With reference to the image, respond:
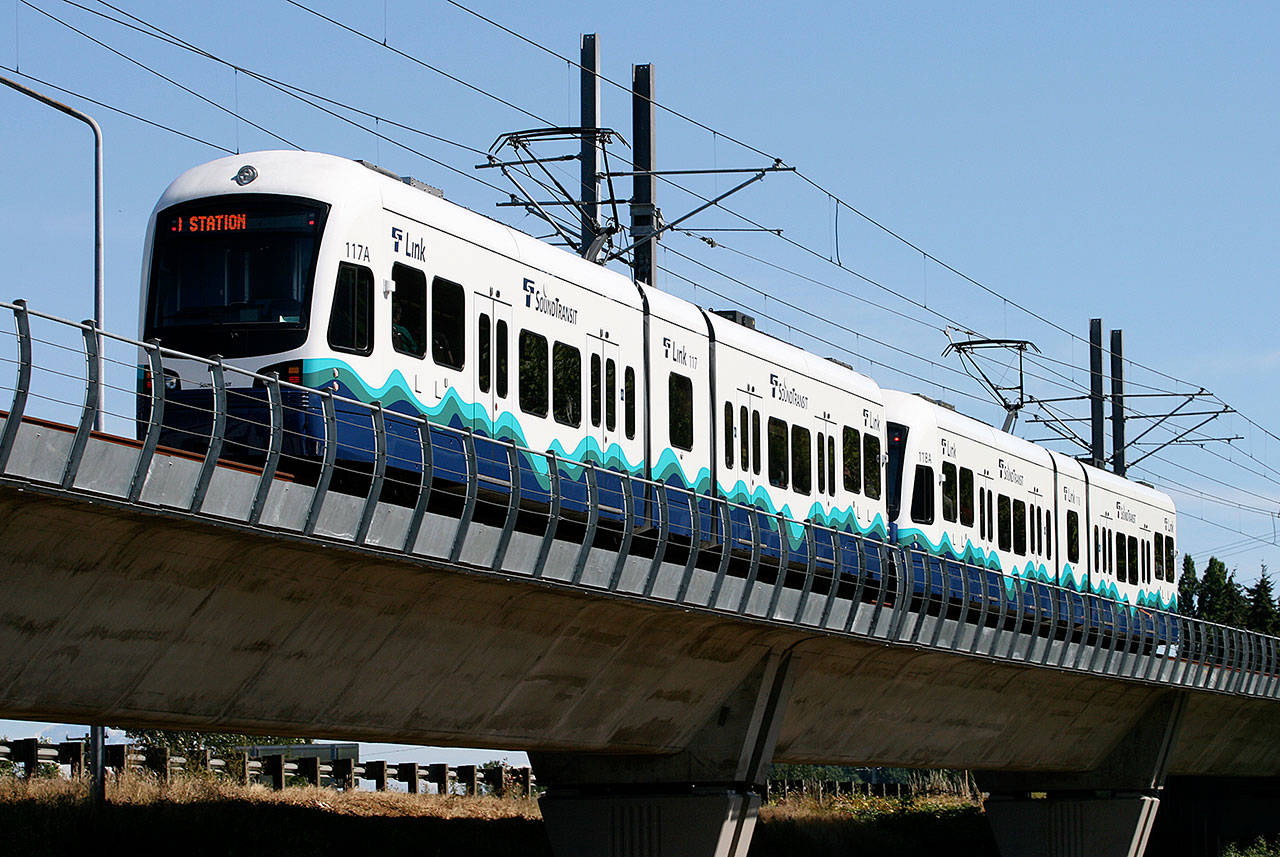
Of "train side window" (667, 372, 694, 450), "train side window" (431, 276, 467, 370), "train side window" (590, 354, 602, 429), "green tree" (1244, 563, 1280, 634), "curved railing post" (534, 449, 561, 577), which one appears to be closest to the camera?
"curved railing post" (534, 449, 561, 577)

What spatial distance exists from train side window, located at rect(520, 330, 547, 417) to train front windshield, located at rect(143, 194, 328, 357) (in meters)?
3.24

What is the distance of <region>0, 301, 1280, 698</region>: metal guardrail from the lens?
13422mm

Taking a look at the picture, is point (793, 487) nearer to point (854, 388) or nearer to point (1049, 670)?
point (854, 388)

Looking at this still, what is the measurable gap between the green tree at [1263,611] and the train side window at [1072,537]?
61720mm

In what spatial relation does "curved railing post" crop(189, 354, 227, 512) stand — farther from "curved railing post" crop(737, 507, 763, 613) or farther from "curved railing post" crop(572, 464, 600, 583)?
"curved railing post" crop(737, 507, 763, 613)

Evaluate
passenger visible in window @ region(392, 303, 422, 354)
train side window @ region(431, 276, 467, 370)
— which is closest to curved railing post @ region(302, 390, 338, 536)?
passenger visible in window @ region(392, 303, 422, 354)

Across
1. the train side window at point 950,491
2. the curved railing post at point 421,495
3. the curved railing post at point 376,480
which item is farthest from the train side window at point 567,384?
the train side window at point 950,491

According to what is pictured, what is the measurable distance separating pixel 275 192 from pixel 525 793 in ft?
77.0

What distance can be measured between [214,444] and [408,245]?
17.4 feet

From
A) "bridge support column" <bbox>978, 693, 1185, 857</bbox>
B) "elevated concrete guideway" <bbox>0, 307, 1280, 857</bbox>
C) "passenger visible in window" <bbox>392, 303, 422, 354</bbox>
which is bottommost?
"bridge support column" <bbox>978, 693, 1185, 857</bbox>

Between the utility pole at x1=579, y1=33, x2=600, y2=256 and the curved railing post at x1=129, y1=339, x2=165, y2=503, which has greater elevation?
the utility pole at x1=579, y1=33, x2=600, y2=256

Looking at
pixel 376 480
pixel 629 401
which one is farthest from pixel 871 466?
pixel 376 480

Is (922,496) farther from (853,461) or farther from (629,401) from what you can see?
(629,401)

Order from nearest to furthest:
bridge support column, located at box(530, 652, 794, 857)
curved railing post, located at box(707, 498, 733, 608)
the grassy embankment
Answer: curved railing post, located at box(707, 498, 733, 608), the grassy embankment, bridge support column, located at box(530, 652, 794, 857)
